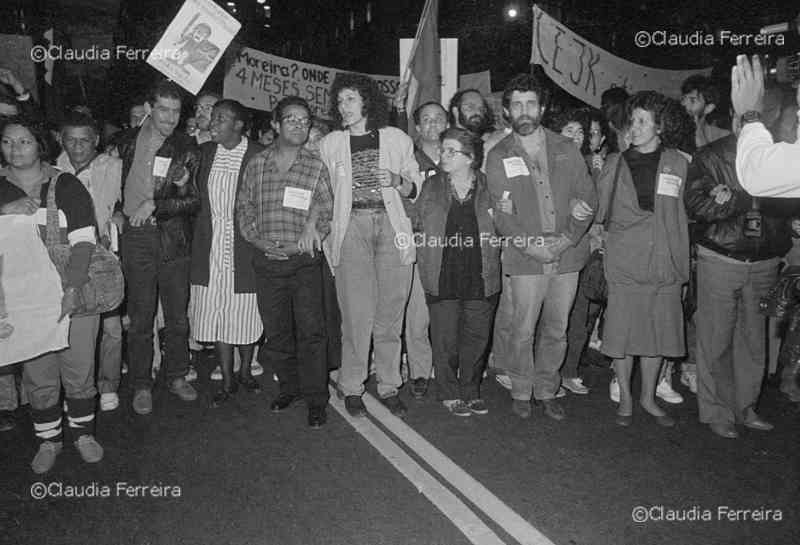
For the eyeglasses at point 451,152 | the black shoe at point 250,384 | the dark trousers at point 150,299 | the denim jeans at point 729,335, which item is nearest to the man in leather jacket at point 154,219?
the dark trousers at point 150,299

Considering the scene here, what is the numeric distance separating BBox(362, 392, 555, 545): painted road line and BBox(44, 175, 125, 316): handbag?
2.10 meters

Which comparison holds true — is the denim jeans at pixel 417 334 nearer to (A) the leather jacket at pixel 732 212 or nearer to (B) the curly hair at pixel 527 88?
(B) the curly hair at pixel 527 88

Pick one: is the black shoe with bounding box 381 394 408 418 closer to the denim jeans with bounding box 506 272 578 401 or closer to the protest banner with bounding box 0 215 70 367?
the denim jeans with bounding box 506 272 578 401

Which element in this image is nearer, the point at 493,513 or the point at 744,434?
the point at 493,513

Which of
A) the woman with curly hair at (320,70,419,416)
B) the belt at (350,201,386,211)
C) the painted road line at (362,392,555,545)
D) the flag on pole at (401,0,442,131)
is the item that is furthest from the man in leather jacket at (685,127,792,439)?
the flag on pole at (401,0,442,131)

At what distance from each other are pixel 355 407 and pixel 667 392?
2.58 m

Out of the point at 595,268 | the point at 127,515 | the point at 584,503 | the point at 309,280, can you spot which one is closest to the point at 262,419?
the point at 309,280

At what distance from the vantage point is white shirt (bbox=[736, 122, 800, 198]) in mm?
2484

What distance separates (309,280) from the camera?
5.09 meters

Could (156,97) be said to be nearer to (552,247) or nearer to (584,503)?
(552,247)

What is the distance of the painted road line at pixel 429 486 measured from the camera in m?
3.46

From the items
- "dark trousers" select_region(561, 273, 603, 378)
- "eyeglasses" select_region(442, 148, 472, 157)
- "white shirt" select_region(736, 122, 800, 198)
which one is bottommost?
"dark trousers" select_region(561, 273, 603, 378)

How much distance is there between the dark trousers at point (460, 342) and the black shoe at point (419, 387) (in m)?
0.24

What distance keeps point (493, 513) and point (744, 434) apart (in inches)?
87.6
